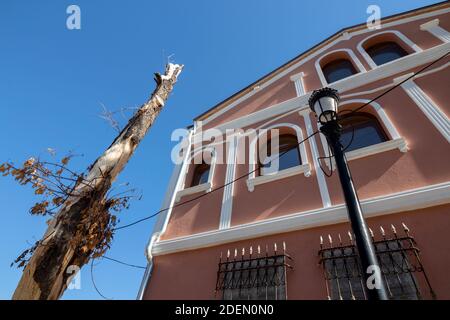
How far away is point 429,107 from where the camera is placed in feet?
15.3

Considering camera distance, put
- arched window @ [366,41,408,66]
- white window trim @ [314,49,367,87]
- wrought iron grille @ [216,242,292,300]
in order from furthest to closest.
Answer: arched window @ [366,41,408,66]
white window trim @ [314,49,367,87]
wrought iron grille @ [216,242,292,300]

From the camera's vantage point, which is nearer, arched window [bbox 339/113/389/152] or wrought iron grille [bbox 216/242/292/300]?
wrought iron grille [bbox 216/242/292/300]

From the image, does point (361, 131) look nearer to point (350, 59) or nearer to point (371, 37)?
point (350, 59)

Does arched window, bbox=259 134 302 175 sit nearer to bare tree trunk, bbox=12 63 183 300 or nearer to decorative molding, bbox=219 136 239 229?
decorative molding, bbox=219 136 239 229

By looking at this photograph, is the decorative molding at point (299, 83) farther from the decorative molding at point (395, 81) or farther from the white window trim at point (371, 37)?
the white window trim at point (371, 37)

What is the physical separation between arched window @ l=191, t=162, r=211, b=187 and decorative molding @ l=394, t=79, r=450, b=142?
4737 millimetres

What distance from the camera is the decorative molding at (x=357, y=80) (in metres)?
5.68

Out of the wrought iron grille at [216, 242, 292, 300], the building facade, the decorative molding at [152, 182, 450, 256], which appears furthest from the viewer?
the wrought iron grille at [216, 242, 292, 300]

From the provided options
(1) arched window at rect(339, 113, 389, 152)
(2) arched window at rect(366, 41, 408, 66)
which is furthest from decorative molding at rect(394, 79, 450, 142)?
(2) arched window at rect(366, 41, 408, 66)

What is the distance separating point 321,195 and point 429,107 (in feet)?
8.38

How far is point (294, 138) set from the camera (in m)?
6.23

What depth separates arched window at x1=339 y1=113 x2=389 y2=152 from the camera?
17.0 feet

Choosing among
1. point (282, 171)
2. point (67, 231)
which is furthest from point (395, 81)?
point (67, 231)
